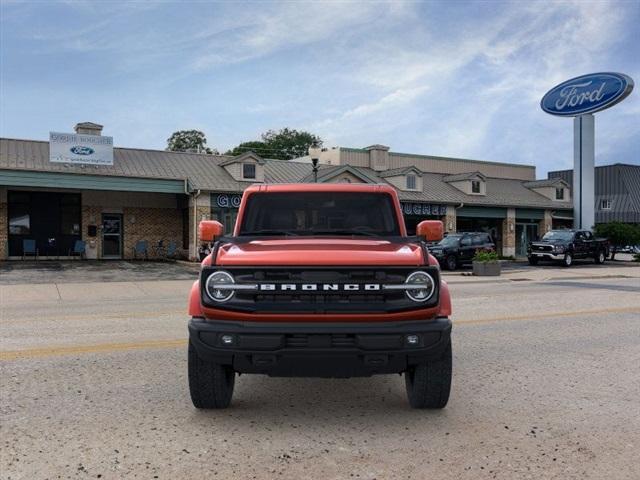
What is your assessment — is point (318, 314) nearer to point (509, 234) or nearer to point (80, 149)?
point (80, 149)

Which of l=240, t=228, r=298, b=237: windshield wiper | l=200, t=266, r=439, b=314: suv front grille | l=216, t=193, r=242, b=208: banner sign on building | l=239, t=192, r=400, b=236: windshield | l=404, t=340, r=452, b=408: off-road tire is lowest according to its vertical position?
l=404, t=340, r=452, b=408: off-road tire

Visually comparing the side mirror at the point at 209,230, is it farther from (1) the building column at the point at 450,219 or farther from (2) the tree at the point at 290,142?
(2) the tree at the point at 290,142

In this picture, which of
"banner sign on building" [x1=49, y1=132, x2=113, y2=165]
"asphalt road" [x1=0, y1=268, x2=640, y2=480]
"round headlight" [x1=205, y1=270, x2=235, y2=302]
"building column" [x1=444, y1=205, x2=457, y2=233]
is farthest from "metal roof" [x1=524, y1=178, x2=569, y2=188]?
"round headlight" [x1=205, y1=270, x2=235, y2=302]

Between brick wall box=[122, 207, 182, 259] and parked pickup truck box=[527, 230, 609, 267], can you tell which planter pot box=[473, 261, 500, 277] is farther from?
brick wall box=[122, 207, 182, 259]

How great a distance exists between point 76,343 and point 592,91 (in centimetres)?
3457

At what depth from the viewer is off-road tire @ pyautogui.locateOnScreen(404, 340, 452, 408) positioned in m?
4.60

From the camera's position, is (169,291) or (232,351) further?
(169,291)

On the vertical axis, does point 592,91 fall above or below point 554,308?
above

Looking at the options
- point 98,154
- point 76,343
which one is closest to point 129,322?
point 76,343

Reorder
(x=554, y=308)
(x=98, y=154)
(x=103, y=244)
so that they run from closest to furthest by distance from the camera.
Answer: (x=554, y=308)
(x=98, y=154)
(x=103, y=244)

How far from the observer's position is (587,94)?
34656mm

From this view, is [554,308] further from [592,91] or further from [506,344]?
[592,91]

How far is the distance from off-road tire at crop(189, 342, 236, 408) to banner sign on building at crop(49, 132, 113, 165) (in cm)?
2515

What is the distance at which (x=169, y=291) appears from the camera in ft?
51.7
